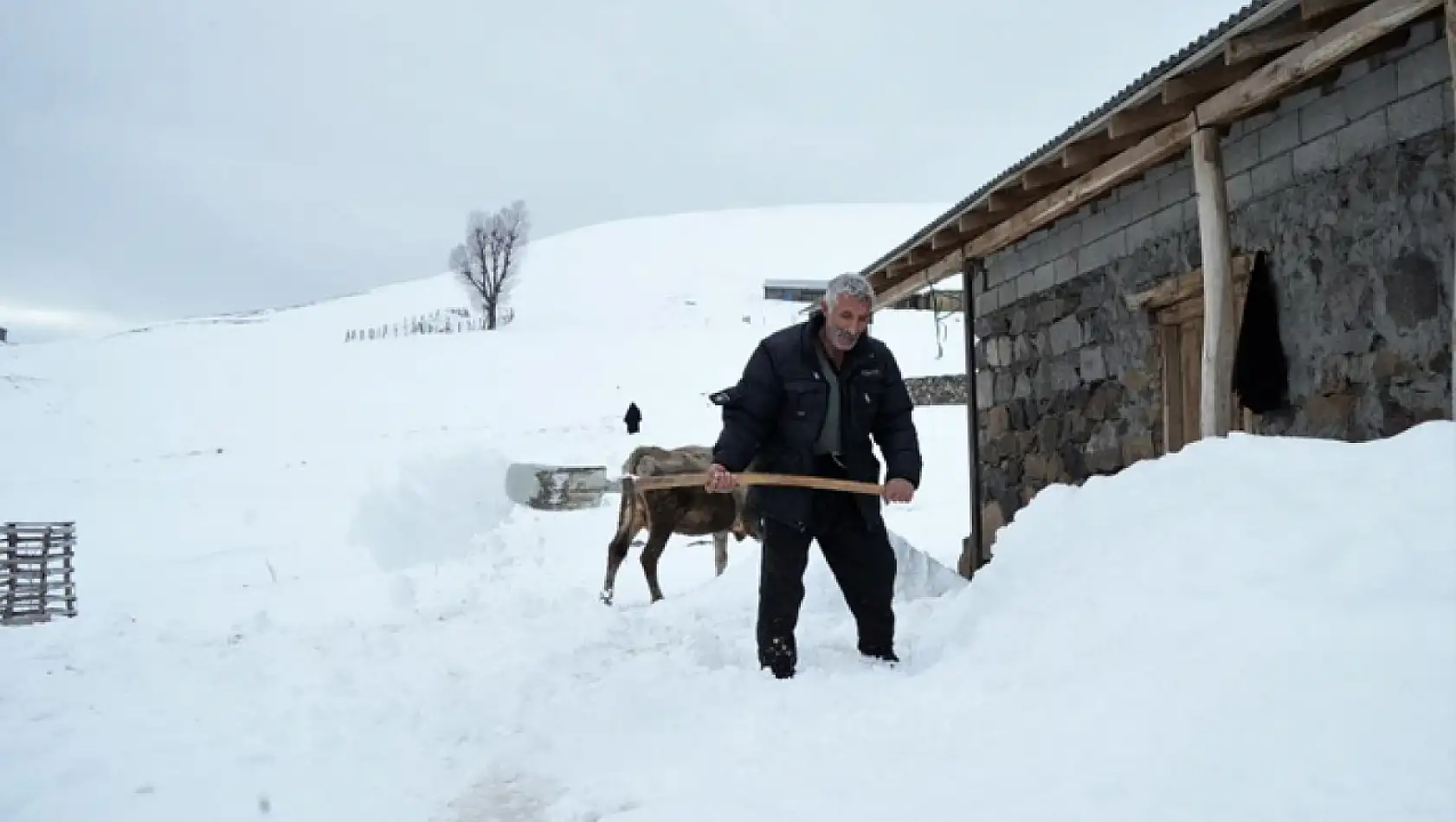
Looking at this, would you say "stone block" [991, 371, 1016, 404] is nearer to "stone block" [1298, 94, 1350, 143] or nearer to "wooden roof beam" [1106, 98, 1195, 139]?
"wooden roof beam" [1106, 98, 1195, 139]

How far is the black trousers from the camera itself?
4598mm

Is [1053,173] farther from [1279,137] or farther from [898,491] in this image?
[898,491]

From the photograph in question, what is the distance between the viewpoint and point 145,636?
7.08 meters

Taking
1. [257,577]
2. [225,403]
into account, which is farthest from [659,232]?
[257,577]

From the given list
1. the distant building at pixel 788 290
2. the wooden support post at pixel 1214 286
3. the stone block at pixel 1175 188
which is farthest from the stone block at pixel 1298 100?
the distant building at pixel 788 290

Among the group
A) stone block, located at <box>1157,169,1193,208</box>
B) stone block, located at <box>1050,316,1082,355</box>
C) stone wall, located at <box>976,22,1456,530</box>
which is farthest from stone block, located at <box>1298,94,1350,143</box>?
stone block, located at <box>1050,316,1082,355</box>

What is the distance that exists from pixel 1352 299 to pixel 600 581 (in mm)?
6998

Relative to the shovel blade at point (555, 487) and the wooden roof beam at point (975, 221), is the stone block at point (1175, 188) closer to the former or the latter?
the wooden roof beam at point (975, 221)

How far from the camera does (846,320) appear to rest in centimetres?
455

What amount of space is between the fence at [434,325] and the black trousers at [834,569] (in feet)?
130

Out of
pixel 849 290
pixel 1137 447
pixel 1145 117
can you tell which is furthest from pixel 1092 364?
pixel 849 290

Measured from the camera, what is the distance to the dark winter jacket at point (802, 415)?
462 cm

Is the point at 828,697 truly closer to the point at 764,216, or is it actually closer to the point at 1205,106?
the point at 1205,106

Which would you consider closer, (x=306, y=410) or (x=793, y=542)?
(x=793, y=542)
